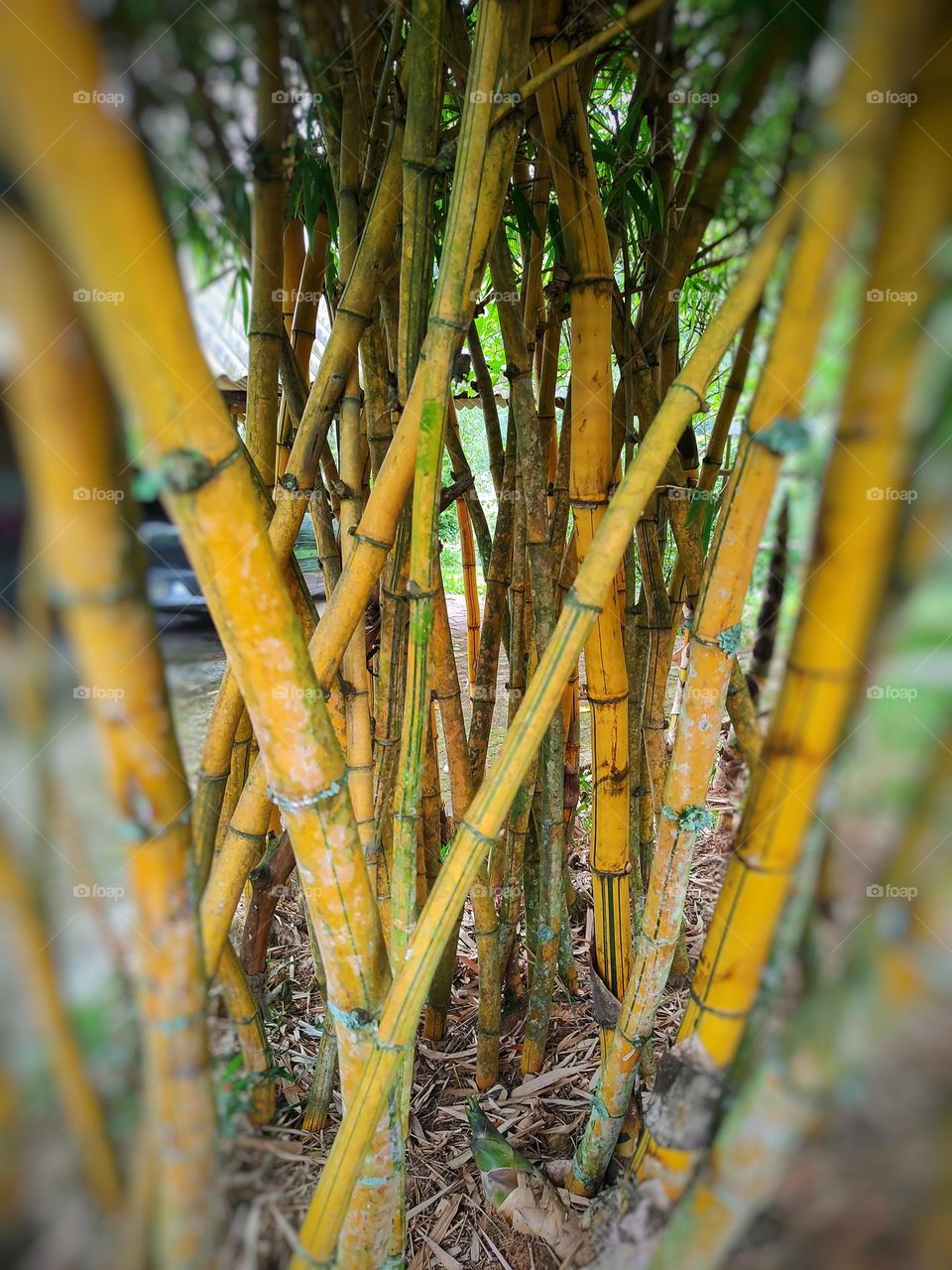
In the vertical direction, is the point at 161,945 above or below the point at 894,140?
below

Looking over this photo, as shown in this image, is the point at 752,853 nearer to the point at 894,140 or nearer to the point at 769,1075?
the point at 769,1075

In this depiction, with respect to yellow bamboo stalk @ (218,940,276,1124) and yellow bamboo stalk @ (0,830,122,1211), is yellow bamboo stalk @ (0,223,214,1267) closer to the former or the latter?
yellow bamboo stalk @ (0,830,122,1211)

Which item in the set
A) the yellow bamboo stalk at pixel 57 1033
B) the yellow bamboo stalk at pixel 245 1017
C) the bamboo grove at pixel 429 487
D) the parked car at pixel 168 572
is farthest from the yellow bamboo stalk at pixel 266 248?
the yellow bamboo stalk at pixel 245 1017

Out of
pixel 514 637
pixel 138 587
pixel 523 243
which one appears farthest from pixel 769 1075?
pixel 523 243

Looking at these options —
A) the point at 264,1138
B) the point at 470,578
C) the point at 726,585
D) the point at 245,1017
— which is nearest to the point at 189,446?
the point at 726,585

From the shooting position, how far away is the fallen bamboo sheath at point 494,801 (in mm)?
502

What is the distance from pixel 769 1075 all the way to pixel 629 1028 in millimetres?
423

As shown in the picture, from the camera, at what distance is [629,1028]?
75 centimetres

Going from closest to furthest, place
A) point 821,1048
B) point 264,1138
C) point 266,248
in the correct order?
point 821,1048
point 264,1138
point 266,248

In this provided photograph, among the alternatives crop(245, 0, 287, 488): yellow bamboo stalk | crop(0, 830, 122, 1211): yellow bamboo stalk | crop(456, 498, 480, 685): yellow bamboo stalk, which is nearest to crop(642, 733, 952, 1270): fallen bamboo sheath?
crop(0, 830, 122, 1211): yellow bamboo stalk

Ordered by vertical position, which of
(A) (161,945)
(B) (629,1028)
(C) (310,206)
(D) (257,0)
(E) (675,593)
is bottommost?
(B) (629,1028)

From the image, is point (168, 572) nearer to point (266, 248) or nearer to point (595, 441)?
point (266, 248)

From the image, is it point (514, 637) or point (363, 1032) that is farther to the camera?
point (514, 637)

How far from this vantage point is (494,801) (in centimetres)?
54
